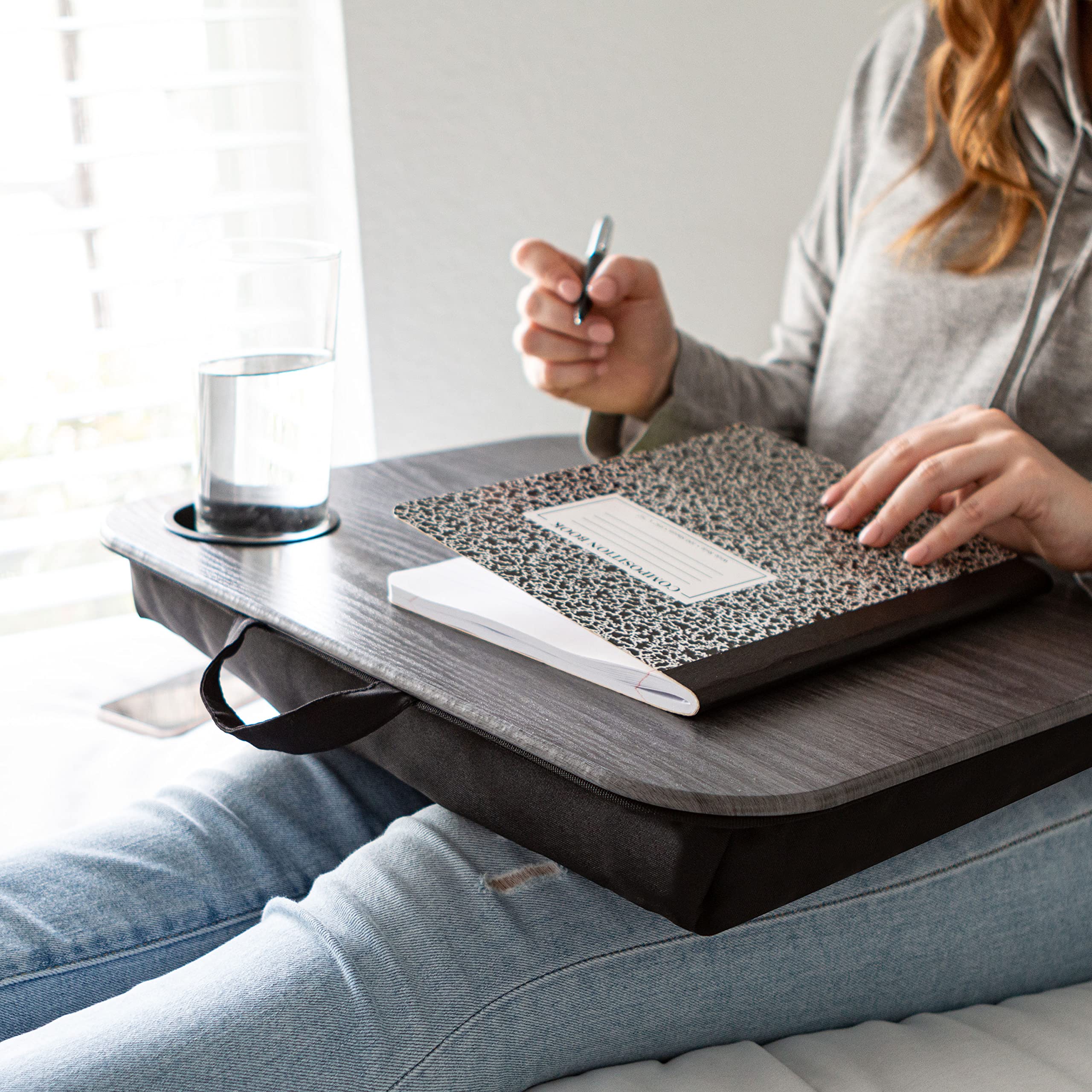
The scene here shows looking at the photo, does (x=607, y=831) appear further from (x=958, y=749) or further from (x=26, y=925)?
A: (x=26, y=925)

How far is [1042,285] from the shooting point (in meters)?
0.86

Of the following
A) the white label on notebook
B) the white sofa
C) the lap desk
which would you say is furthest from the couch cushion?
the white label on notebook

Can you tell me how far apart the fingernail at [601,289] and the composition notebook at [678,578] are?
0.53 ft

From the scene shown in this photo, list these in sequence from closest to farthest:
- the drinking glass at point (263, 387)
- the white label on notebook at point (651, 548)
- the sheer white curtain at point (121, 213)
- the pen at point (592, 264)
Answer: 1. the white label on notebook at point (651, 548)
2. the drinking glass at point (263, 387)
3. the pen at point (592, 264)
4. the sheer white curtain at point (121, 213)

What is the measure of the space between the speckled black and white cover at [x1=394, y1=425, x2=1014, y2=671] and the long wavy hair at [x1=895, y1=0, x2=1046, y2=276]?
27cm

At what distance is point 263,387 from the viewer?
2.30ft

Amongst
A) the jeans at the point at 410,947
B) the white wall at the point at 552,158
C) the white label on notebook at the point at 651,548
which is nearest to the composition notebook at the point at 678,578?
the white label on notebook at the point at 651,548

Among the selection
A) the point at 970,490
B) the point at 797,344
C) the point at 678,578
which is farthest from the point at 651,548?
the point at 797,344

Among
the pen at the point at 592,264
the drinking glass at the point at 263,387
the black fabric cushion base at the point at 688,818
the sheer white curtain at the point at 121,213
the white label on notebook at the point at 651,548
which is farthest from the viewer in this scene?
the sheer white curtain at the point at 121,213

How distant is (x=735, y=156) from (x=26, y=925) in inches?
52.9

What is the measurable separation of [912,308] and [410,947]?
0.68 meters

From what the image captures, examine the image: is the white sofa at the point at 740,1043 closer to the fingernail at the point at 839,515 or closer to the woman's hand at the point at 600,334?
the fingernail at the point at 839,515

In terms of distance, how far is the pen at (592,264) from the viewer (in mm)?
838

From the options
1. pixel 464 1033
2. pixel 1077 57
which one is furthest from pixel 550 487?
pixel 1077 57
